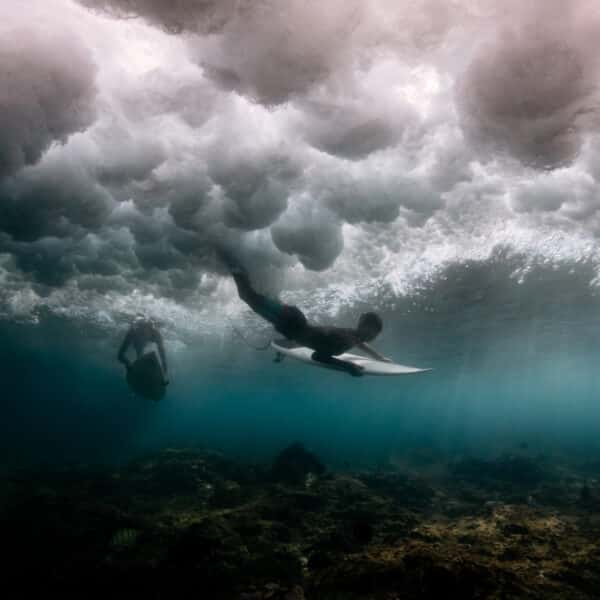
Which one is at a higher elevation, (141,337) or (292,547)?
(141,337)

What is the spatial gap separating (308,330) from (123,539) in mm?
6109

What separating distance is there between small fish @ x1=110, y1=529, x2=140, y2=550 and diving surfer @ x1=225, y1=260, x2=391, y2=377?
573 cm

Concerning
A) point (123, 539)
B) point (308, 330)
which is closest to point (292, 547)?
point (123, 539)

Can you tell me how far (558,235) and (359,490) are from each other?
560 inches

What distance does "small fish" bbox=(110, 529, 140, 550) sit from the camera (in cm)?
677

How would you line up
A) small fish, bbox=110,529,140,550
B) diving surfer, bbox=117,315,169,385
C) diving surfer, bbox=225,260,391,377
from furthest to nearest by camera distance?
diving surfer, bbox=117,315,169,385 < diving surfer, bbox=225,260,391,377 < small fish, bbox=110,529,140,550

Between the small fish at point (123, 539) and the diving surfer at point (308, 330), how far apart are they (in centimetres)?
573

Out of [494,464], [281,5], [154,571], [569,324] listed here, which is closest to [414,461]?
[494,464]

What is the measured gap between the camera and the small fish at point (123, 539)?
22.2 feet

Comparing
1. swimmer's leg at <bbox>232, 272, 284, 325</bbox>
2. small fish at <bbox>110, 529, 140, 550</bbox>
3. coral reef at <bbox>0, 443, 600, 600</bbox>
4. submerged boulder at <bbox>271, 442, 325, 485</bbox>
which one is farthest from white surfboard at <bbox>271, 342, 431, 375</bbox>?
small fish at <bbox>110, 529, 140, 550</bbox>

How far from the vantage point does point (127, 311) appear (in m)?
28.2

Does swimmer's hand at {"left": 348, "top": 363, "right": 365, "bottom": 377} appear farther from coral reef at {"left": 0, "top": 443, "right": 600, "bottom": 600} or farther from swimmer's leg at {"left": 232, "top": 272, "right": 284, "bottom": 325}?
coral reef at {"left": 0, "top": 443, "right": 600, "bottom": 600}

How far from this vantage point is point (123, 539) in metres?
6.79

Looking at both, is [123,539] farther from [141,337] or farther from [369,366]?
[141,337]
